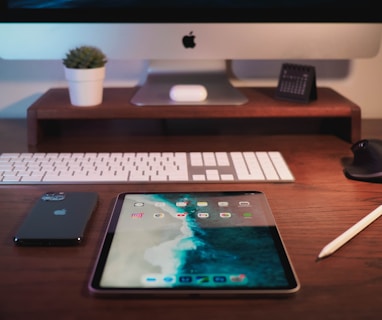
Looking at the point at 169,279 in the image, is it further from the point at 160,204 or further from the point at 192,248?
the point at 160,204

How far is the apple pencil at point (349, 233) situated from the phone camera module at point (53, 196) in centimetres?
34

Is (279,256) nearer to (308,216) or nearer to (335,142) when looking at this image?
(308,216)

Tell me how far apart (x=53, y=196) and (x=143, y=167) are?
161 millimetres

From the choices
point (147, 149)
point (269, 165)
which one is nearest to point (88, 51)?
point (147, 149)

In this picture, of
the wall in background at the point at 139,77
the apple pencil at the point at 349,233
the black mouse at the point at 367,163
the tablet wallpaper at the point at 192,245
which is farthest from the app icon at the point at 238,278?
the wall in background at the point at 139,77

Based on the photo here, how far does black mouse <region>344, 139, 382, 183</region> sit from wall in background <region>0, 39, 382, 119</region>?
15.6 inches

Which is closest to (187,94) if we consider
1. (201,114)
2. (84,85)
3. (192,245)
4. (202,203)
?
(201,114)

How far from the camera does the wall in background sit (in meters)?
1.09

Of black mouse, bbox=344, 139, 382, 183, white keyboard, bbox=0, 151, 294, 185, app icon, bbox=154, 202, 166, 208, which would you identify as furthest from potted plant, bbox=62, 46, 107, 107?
black mouse, bbox=344, 139, 382, 183

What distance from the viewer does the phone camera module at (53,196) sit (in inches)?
24.7

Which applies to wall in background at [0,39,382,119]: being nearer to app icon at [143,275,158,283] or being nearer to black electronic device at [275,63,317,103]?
black electronic device at [275,63,317,103]

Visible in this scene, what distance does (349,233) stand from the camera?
1.80 ft

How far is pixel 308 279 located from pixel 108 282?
0.65 ft

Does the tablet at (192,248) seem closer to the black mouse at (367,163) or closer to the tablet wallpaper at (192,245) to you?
the tablet wallpaper at (192,245)
